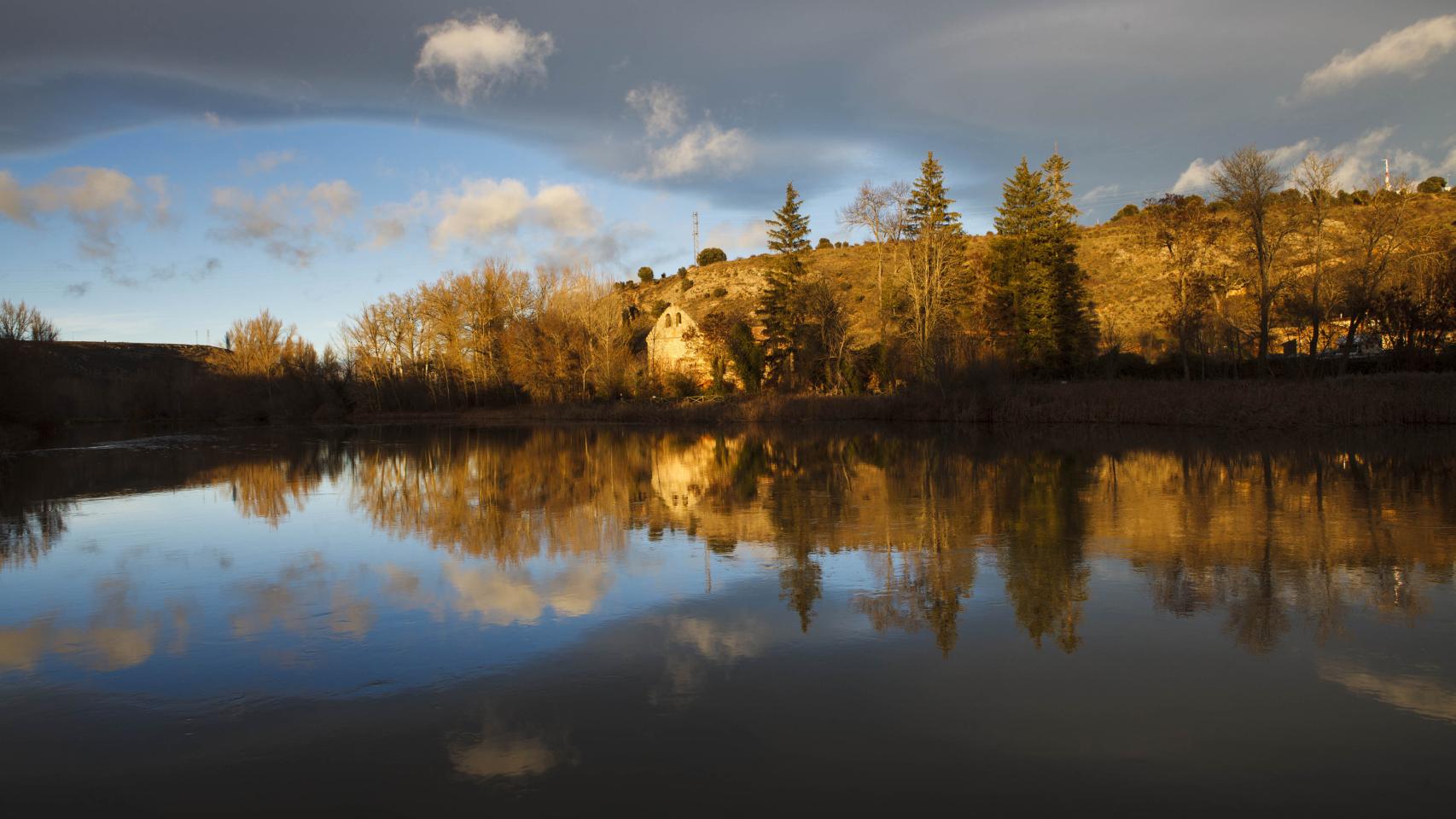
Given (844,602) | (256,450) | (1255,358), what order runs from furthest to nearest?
(1255,358), (256,450), (844,602)

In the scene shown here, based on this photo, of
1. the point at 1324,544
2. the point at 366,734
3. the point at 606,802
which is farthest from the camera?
the point at 1324,544

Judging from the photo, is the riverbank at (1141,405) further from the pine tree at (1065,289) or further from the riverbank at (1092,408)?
the pine tree at (1065,289)

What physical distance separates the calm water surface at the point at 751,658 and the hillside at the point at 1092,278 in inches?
1362

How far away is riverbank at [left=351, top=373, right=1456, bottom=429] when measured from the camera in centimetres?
2844

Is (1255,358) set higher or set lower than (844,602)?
higher

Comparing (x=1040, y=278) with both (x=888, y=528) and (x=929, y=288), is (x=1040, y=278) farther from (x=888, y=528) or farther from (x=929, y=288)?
(x=888, y=528)

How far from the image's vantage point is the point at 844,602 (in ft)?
25.5

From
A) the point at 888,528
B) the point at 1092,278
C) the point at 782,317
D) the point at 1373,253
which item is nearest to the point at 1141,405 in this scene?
the point at 1373,253

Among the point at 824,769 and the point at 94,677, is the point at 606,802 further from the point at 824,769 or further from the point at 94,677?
the point at 94,677

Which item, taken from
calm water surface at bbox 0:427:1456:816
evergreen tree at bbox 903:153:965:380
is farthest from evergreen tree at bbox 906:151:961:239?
calm water surface at bbox 0:427:1456:816

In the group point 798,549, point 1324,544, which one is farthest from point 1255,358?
point 798,549

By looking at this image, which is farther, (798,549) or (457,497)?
(457,497)

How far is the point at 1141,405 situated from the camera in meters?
33.0

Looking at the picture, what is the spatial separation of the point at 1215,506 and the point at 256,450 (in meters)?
33.8
